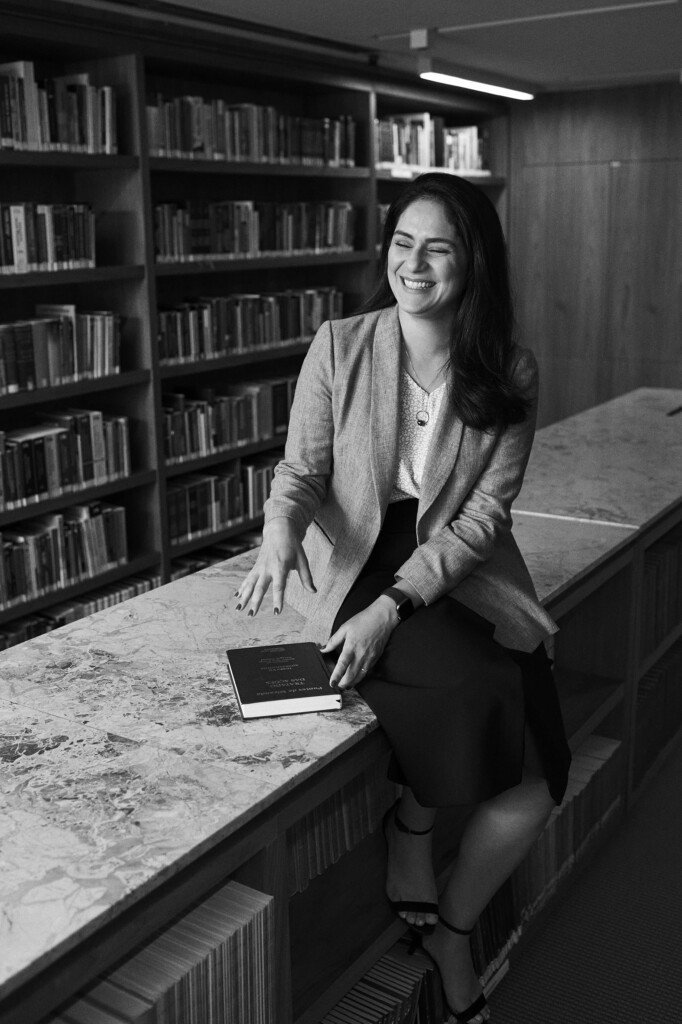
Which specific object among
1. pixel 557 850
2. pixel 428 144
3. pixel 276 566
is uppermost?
pixel 428 144

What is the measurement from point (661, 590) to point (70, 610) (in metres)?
2.07

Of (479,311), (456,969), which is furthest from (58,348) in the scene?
(456,969)

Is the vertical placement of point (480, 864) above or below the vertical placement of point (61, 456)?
below

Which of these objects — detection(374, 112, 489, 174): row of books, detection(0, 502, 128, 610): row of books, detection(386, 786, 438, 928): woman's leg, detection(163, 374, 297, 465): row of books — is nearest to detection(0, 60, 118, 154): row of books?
detection(163, 374, 297, 465): row of books

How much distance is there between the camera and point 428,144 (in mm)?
5539

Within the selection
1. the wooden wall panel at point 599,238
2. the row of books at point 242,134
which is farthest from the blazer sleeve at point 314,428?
the wooden wall panel at point 599,238

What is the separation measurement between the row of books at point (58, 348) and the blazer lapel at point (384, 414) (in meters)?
1.91

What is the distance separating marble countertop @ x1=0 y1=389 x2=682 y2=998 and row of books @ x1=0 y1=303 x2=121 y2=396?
1.46m

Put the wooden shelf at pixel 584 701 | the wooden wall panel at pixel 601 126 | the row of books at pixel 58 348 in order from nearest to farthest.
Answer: the wooden shelf at pixel 584 701
the row of books at pixel 58 348
the wooden wall panel at pixel 601 126

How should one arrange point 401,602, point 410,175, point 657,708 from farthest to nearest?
point 410,175 < point 657,708 < point 401,602

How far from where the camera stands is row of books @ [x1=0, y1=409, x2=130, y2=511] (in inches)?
138

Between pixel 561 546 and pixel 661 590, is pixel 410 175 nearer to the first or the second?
pixel 661 590

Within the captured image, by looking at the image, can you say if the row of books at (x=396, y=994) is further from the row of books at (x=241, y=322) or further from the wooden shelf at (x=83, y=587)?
the row of books at (x=241, y=322)

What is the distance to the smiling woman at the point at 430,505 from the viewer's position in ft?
5.69
